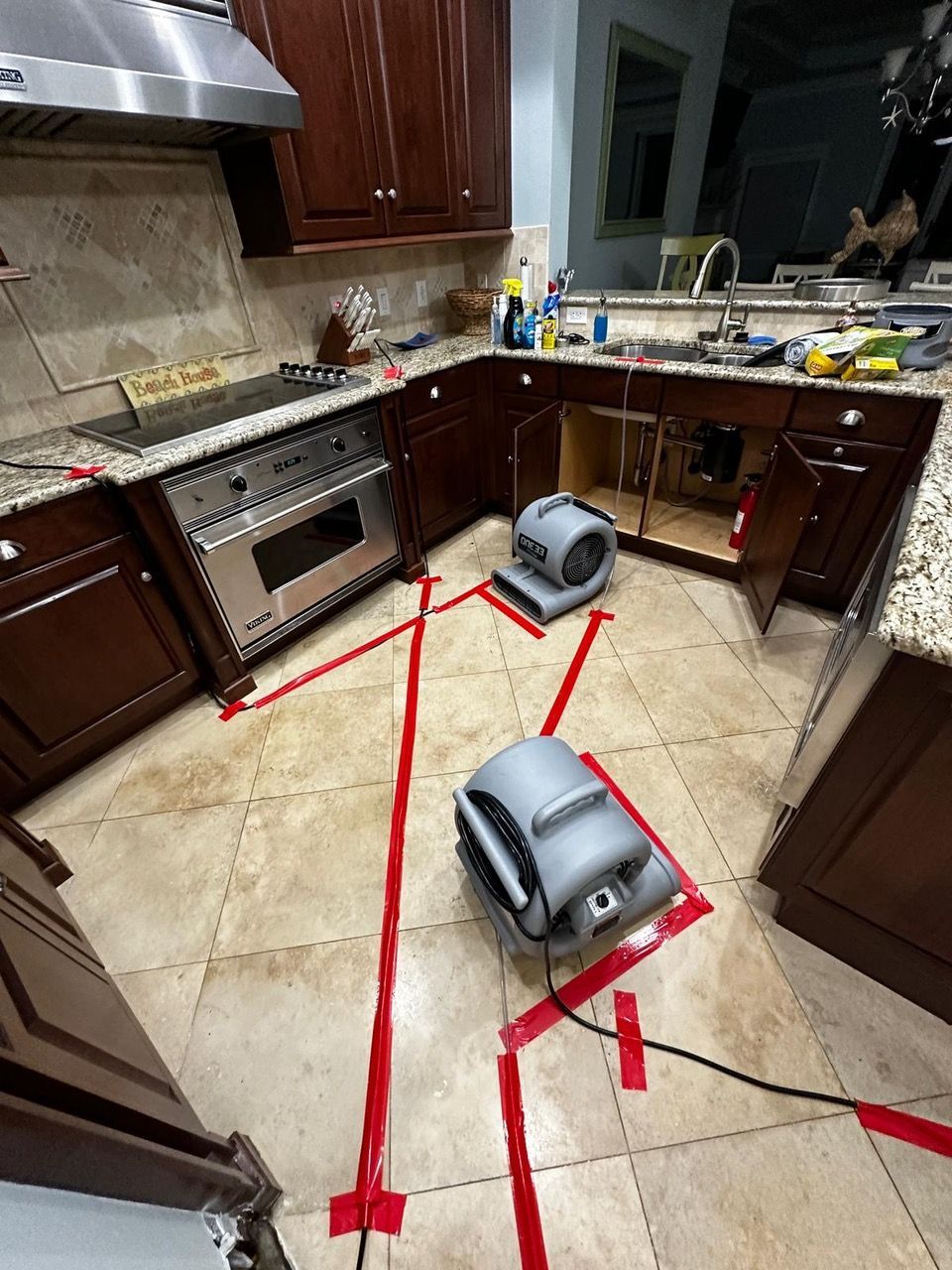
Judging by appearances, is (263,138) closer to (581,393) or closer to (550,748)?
(581,393)

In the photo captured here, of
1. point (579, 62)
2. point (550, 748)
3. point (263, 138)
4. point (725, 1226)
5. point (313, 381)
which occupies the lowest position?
→ point (725, 1226)

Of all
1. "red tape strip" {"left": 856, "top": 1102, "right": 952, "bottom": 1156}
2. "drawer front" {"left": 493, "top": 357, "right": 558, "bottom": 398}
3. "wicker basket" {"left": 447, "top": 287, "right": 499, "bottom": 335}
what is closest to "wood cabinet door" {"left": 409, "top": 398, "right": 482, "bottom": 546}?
"drawer front" {"left": 493, "top": 357, "right": 558, "bottom": 398}

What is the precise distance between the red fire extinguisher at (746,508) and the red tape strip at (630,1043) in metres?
1.82

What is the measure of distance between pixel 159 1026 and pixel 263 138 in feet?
8.16

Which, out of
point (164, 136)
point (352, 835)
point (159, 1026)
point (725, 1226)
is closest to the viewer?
point (725, 1226)

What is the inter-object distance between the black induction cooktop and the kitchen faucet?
1.47 metres

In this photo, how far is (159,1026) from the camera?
1.10 m

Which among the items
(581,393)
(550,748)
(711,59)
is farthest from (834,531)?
(711,59)

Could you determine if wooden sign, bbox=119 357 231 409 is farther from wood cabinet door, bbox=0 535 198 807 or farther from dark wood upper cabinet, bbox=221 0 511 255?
wood cabinet door, bbox=0 535 198 807

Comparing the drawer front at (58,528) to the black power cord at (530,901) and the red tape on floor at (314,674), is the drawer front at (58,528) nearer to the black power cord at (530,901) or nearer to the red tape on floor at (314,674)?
the red tape on floor at (314,674)

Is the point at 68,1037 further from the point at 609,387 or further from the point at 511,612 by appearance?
the point at 609,387

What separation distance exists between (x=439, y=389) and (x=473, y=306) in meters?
0.71

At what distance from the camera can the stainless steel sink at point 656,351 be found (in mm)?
2278

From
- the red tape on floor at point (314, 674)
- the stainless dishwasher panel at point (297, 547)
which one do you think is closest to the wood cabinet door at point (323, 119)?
the stainless dishwasher panel at point (297, 547)
